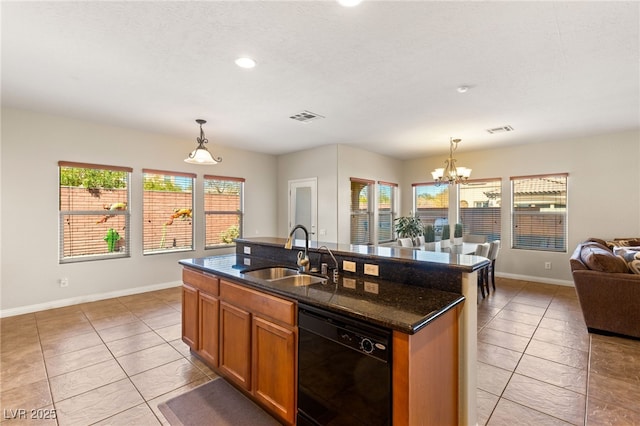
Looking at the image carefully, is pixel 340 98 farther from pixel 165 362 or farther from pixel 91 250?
pixel 91 250

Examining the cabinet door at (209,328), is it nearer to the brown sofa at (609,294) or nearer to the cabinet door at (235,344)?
the cabinet door at (235,344)

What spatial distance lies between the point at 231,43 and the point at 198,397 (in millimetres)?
2801

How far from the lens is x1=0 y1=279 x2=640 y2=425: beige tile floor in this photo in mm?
2123

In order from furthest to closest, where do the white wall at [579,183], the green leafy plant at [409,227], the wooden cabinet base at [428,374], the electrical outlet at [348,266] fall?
the green leafy plant at [409,227] < the white wall at [579,183] < the electrical outlet at [348,266] < the wooden cabinet base at [428,374]

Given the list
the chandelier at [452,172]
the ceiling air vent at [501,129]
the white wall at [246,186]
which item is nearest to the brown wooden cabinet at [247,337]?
the white wall at [246,186]

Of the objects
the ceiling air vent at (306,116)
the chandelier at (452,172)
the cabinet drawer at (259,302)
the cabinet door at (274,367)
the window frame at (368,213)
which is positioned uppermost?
the ceiling air vent at (306,116)

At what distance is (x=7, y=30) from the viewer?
2.25 m

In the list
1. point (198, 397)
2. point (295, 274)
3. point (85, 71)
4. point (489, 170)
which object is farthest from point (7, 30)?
point (489, 170)

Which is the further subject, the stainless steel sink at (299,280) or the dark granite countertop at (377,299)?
the stainless steel sink at (299,280)

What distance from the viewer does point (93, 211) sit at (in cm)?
467

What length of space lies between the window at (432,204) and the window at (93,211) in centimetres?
626

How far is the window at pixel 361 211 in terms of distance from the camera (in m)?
6.48

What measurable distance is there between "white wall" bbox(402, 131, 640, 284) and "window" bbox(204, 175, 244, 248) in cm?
484

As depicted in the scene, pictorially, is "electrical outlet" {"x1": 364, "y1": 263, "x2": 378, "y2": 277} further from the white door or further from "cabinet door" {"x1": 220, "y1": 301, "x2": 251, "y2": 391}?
the white door
